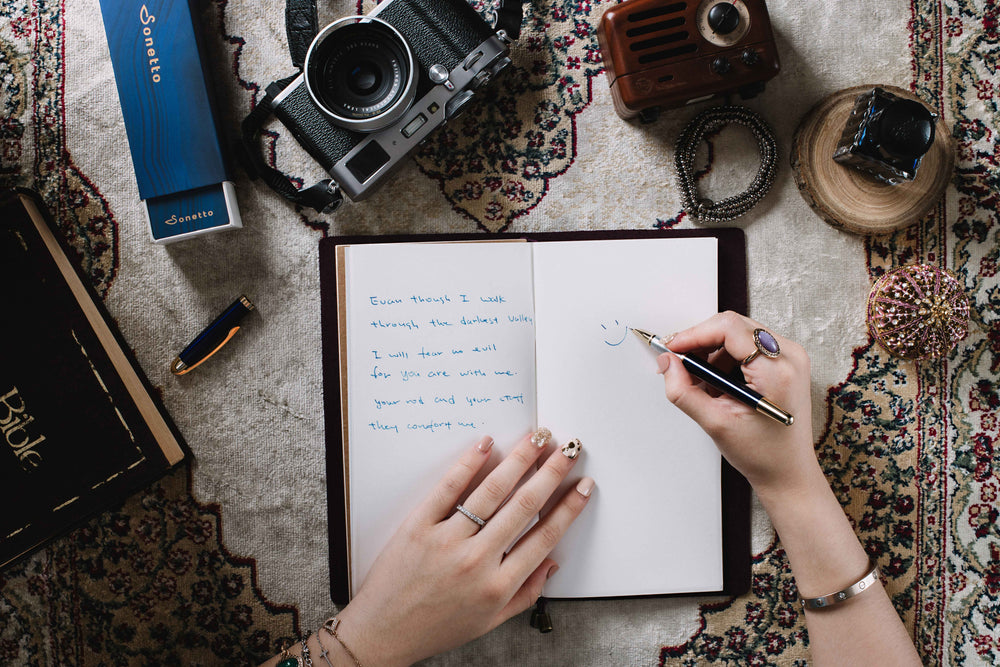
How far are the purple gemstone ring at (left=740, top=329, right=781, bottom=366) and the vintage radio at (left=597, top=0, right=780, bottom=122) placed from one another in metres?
0.30

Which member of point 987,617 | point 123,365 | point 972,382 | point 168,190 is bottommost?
point 987,617

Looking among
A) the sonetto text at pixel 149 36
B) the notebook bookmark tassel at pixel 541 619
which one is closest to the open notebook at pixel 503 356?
the notebook bookmark tassel at pixel 541 619

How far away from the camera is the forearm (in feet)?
2.37

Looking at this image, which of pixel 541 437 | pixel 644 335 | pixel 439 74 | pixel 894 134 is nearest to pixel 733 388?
pixel 644 335

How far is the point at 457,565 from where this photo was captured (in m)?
0.71

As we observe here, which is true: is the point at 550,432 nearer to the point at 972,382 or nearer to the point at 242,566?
the point at 242,566

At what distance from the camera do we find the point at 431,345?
0.79 m

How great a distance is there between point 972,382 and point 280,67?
1029 mm

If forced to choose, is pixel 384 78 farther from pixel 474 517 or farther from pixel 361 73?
pixel 474 517

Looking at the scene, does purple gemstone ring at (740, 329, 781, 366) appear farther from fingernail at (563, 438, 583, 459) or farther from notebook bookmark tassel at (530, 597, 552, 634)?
notebook bookmark tassel at (530, 597, 552, 634)

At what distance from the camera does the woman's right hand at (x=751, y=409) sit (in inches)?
27.5

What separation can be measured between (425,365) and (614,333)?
0.25 metres

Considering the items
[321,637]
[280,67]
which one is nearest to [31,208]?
[280,67]

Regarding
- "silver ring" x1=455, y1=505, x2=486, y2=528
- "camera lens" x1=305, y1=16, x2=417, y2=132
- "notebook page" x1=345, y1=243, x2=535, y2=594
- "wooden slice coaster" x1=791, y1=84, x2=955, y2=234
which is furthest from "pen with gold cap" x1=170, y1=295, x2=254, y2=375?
"wooden slice coaster" x1=791, y1=84, x2=955, y2=234
